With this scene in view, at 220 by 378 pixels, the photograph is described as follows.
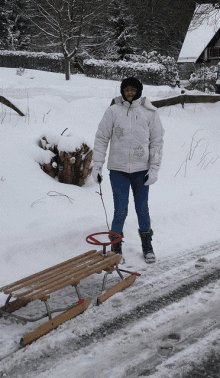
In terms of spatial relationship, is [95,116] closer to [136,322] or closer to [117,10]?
[136,322]

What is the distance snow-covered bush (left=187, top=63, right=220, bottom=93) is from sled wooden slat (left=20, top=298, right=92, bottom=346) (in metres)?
13.8

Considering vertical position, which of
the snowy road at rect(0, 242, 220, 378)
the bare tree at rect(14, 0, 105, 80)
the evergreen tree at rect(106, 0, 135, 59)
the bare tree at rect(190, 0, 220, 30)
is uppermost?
the evergreen tree at rect(106, 0, 135, 59)

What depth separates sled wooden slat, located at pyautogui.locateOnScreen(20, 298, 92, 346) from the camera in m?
2.57

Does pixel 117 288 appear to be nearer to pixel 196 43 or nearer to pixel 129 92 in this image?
pixel 129 92

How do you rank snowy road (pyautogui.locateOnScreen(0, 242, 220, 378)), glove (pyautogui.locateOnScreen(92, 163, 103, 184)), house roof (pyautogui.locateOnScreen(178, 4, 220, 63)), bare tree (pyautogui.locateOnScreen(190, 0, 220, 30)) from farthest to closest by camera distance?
house roof (pyautogui.locateOnScreen(178, 4, 220, 63)) → bare tree (pyautogui.locateOnScreen(190, 0, 220, 30)) → glove (pyautogui.locateOnScreen(92, 163, 103, 184)) → snowy road (pyautogui.locateOnScreen(0, 242, 220, 378))

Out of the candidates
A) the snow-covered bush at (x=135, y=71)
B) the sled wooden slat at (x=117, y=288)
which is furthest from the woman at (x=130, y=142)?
the snow-covered bush at (x=135, y=71)

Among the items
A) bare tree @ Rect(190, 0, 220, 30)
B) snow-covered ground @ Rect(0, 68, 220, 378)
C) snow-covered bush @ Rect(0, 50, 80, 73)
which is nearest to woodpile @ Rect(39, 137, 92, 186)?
snow-covered ground @ Rect(0, 68, 220, 378)

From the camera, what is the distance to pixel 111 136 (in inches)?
158

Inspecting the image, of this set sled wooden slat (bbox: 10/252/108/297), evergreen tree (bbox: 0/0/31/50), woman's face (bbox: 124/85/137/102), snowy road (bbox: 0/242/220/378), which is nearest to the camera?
snowy road (bbox: 0/242/220/378)

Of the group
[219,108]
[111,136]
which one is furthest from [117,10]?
[111,136]

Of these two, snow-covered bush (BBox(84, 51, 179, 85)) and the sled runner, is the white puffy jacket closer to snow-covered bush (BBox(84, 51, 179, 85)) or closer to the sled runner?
the sled runner

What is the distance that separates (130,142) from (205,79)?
1380cm

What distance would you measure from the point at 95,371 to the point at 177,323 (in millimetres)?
824

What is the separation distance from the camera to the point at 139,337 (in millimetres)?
2617
